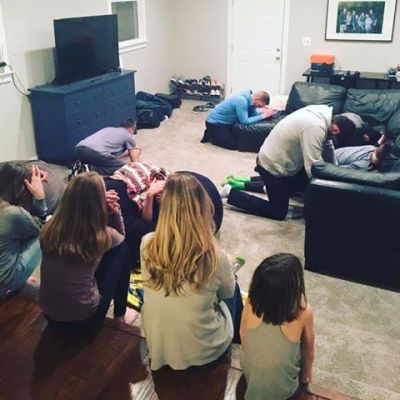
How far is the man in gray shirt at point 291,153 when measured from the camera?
3.73 m

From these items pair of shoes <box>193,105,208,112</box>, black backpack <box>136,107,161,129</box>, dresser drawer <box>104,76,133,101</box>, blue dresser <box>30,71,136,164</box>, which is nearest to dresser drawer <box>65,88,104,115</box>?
blue dresser <box>30,71,136,164</box>

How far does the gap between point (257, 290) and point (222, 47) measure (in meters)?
6.51

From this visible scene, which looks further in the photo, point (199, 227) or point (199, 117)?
point (199, 117)

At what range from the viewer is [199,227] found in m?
1.96

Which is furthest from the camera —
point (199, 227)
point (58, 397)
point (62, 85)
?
point (62, 85)

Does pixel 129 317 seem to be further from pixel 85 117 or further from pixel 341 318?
pixel 85 117

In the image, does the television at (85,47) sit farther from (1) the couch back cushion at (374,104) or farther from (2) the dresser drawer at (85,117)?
(1) the couch back cushion at (374,104)

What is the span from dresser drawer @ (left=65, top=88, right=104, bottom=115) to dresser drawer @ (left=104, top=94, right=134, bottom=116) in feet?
0.58

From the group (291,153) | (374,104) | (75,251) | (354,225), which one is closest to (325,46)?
(374,104)

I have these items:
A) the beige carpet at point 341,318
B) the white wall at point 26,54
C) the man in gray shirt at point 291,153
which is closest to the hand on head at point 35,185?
the beige carpet at point 341,318

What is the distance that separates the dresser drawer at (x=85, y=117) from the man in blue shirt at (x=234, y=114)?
4.22ft

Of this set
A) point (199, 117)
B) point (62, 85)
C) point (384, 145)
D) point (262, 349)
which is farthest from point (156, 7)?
point (262, 349)

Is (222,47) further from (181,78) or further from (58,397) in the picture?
(58,397)

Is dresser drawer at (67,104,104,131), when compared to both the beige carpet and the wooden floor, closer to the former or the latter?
the beige carpet
